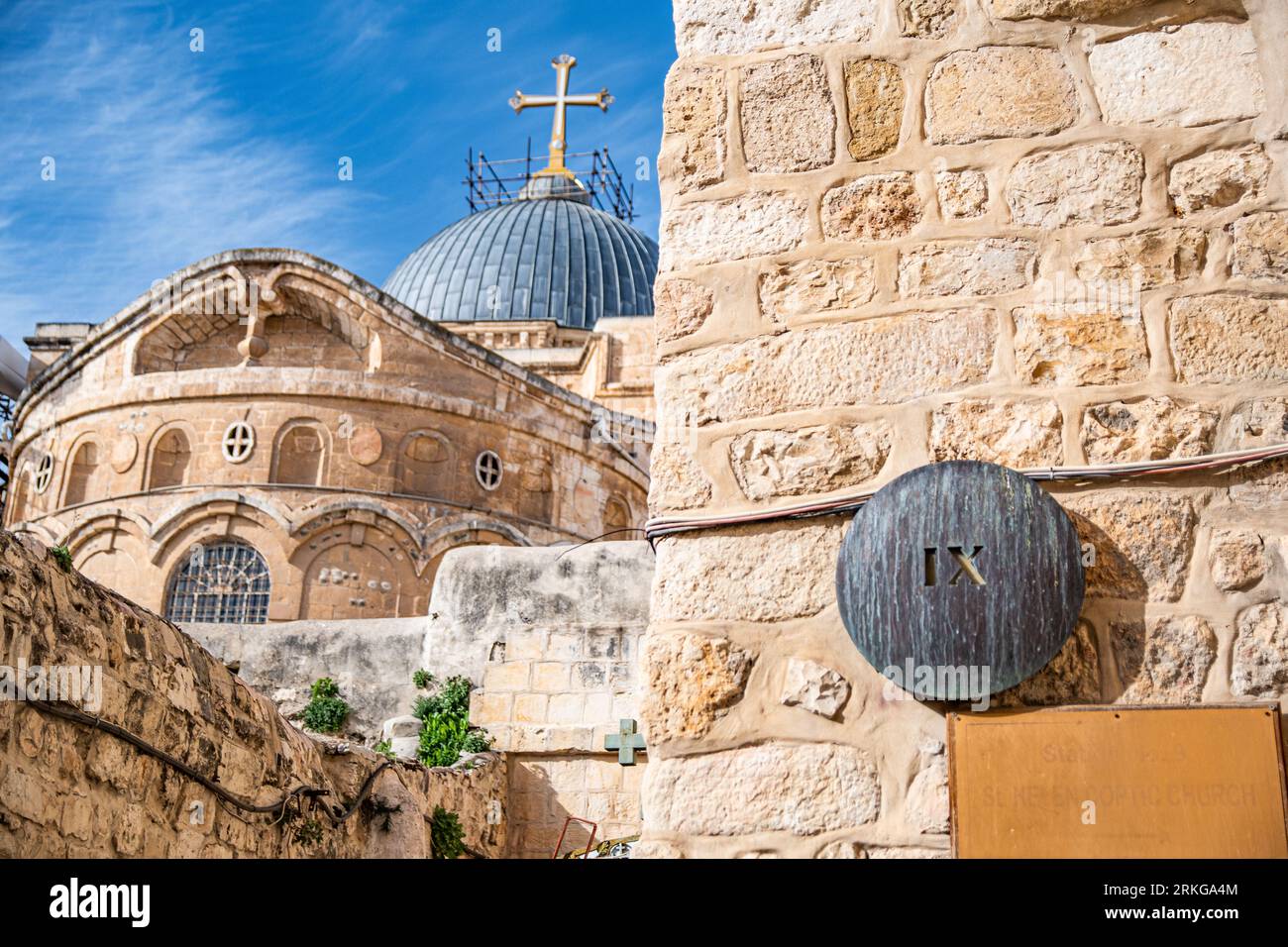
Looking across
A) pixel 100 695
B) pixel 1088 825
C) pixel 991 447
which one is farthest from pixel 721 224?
pixel 100 695

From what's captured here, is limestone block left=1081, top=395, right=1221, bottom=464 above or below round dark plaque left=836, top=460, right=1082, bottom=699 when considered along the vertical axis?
above

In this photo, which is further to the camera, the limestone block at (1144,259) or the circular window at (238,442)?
the circular window at (238,442)

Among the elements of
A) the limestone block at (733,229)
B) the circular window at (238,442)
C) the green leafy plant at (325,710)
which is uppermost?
the circular window at (238,442)

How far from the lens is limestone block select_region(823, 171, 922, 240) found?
9.25ft

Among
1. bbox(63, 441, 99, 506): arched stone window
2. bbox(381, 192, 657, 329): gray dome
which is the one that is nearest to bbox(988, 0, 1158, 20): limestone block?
bbox(63, 441, 99, 506): arched stone window

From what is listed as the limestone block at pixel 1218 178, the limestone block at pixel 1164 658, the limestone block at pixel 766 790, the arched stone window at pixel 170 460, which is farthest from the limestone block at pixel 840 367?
the arched stone window at pixel 170 460

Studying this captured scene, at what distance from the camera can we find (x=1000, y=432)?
2629mm

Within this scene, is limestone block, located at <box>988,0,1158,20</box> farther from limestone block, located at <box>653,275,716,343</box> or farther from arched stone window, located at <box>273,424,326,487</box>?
arched stone window, located at <box>273,424,326,487</box>

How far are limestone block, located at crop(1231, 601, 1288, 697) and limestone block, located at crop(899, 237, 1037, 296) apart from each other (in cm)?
79

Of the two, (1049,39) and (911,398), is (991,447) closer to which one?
(911,398)

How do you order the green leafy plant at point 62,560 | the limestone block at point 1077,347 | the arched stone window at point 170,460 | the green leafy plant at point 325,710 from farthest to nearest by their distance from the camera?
the arched stone window at point 170,460, the green leafy plant at point 325,710, the green leafy plant at point 62,560, the limestone block at point 1077,347

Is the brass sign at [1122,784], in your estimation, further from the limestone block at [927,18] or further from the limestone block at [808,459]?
the limestone block at [927,18]

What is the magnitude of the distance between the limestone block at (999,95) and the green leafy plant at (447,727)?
23.1ft

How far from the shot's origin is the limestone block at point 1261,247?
2.65 meters
